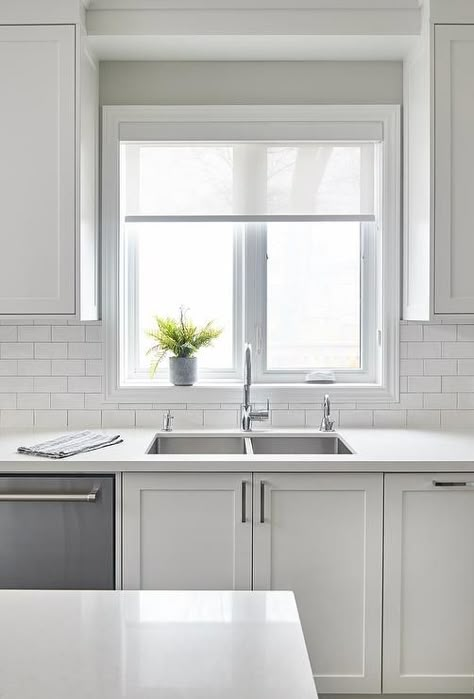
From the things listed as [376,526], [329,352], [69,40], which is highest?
[69,40]

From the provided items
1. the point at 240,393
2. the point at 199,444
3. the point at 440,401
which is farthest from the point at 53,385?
the point at 440,401

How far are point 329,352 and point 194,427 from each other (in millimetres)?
706

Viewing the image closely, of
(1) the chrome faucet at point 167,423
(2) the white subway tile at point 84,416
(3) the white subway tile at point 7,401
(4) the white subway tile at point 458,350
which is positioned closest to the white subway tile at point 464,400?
(4) the white subway tile at point 458,350

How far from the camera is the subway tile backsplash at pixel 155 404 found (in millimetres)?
2902

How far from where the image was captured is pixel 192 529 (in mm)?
2248

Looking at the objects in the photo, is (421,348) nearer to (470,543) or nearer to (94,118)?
(470,543)

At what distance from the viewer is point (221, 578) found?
2258 mm

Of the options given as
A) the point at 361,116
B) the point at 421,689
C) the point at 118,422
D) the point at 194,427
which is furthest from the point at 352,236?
the point at 421,689

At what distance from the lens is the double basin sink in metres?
2.75

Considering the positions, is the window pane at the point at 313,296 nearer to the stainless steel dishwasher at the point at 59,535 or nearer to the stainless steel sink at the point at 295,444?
the stainless steel sink at the point at 295,444

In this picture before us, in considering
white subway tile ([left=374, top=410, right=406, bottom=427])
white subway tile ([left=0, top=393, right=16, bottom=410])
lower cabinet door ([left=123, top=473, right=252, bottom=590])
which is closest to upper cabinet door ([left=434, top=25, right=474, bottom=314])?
white subway tile ([left=374, top=410, right=406, bottom=427])

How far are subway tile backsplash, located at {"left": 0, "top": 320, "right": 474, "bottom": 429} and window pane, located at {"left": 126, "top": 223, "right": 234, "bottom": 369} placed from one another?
0.84ft

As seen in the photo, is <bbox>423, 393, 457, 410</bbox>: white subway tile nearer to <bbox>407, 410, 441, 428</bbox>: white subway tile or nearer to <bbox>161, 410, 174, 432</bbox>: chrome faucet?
<bbox>407, 410, 441, 428</bbox>: white subway tile

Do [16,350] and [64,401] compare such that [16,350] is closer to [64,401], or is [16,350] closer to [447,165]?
[64,401]
